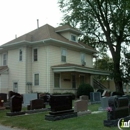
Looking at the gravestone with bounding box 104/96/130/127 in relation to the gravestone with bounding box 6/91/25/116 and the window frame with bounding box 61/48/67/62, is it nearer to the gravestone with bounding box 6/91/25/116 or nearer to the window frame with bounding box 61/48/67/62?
the gravestone with bounding box 6/91/25/116

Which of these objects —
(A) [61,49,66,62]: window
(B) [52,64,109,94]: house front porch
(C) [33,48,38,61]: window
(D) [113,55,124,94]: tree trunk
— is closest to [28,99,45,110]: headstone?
(B) [52,64,109,94]: house front porch

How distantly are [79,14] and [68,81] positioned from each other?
31.9ft

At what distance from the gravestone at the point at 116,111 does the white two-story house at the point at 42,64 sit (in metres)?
14.2

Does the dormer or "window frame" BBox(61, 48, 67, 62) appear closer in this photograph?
"window frame" BBox(61, 48, 67, 62)

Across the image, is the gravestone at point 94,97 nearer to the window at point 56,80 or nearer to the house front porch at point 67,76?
the house front porch at point 67,76

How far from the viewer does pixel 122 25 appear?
29.2 m

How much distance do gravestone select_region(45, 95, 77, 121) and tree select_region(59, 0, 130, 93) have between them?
664 inches

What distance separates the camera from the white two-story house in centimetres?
2558

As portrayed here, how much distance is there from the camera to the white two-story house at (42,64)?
2558cm

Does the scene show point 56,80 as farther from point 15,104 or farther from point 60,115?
point 60,115

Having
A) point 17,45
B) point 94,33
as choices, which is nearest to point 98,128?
point 17,45

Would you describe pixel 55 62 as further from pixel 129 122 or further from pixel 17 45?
pixel 129 122

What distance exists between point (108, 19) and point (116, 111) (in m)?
23.3

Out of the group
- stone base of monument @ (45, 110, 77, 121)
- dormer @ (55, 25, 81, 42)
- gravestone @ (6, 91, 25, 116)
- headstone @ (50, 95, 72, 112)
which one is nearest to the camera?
stone base of monument @ (45, 110, 77, 121)
